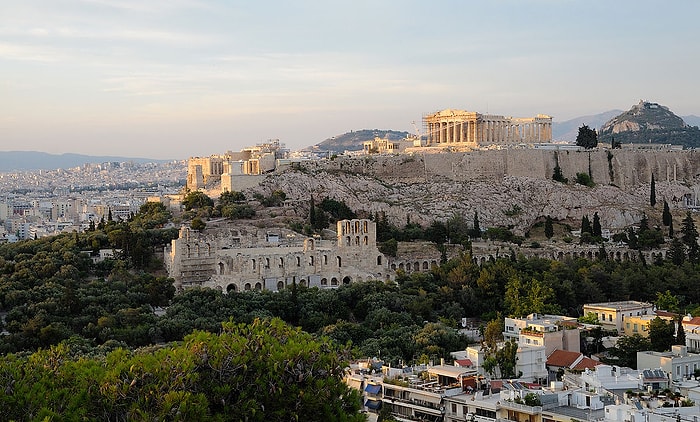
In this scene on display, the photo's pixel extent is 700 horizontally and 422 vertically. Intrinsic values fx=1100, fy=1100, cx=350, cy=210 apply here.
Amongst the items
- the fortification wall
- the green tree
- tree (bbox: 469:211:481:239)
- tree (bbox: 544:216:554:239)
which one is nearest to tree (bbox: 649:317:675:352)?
tree (bbox: 469:211:481:239)

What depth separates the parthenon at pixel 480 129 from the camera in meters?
71.1

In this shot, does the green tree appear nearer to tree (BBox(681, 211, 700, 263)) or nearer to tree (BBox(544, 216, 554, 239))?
tree (BBox(544, 216, 554, 239))

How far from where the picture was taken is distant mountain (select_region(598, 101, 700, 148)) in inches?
4633

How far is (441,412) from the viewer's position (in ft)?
81.9

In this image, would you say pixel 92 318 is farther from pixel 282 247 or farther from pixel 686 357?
pixel 686 357

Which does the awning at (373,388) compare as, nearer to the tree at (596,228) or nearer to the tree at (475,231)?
the tree at (475,231)

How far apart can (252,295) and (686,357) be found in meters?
15.6

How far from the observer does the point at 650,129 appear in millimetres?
127062

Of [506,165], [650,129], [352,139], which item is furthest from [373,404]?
[352,139]

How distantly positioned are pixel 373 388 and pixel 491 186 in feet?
125

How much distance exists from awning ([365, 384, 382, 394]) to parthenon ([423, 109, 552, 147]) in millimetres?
44586

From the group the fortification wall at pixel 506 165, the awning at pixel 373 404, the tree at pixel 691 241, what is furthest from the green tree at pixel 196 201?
the awning at pixel 373 404

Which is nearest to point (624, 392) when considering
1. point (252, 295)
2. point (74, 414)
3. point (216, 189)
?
point (74, 414)

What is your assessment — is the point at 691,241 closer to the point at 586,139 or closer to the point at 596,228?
the point at 596,228
